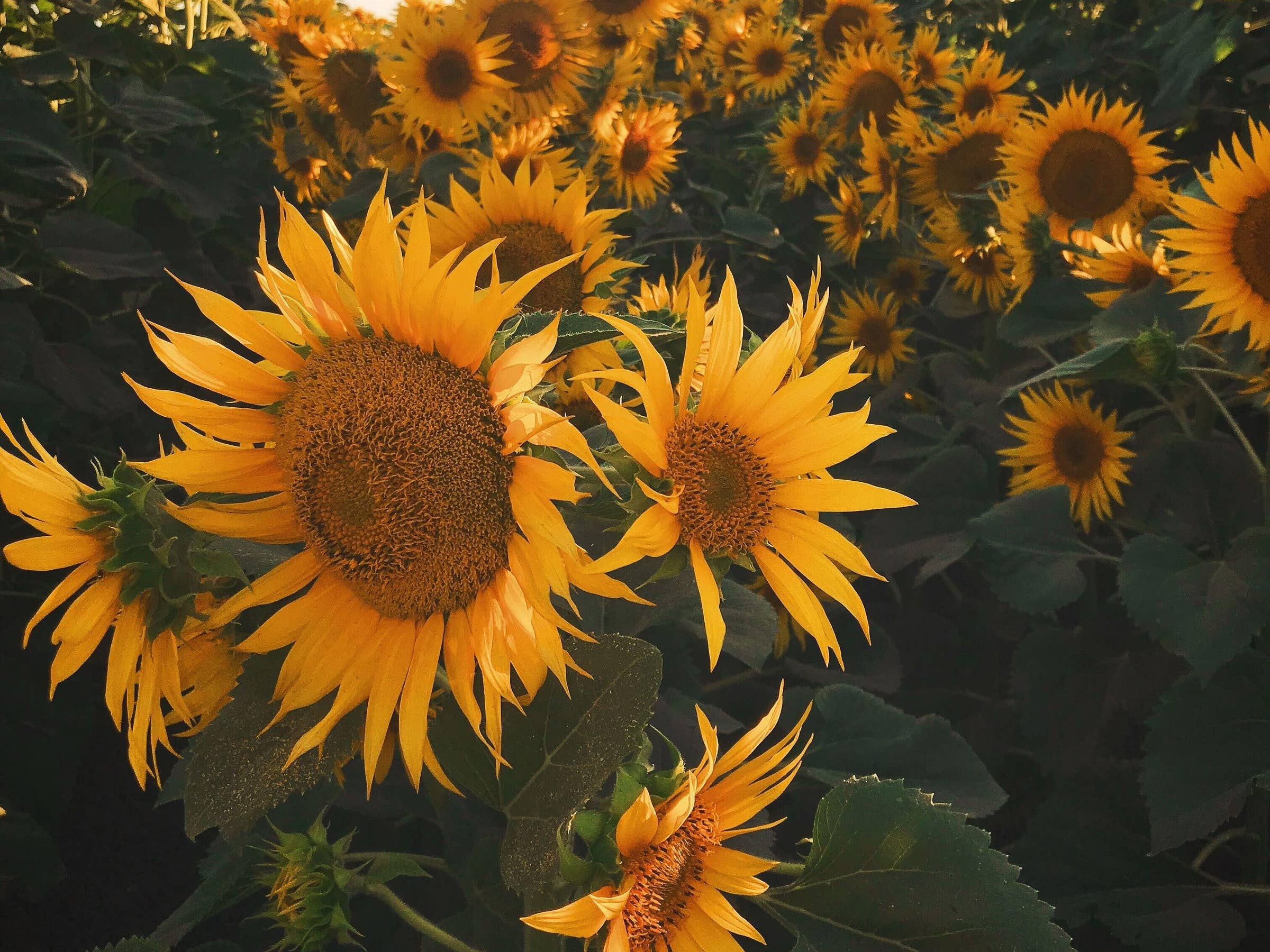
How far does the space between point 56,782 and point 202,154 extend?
1356 millimetres

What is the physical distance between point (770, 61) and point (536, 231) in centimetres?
201

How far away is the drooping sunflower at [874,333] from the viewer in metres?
2.32

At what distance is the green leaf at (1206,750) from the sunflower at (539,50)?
4.85 feet

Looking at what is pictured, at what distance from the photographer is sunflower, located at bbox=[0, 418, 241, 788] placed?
24.2 inches

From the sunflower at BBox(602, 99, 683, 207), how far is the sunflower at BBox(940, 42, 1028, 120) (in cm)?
69

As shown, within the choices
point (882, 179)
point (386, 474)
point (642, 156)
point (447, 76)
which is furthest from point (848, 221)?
point (386, 474)

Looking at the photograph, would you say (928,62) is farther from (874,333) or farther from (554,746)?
(554,746)

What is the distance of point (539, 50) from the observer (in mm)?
1775

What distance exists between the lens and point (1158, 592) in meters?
1.31

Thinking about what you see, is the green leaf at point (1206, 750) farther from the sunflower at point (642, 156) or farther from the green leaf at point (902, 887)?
the sunflower at point (642, 156)

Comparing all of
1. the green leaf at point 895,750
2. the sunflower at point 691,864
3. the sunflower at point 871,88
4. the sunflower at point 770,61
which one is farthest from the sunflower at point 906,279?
the sunflower at point 691,864

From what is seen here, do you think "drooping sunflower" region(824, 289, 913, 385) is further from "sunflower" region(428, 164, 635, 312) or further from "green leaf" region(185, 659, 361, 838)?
"green leaf" region(185, 659, 361, 838)

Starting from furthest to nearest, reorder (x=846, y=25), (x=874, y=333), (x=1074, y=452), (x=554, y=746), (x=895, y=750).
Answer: (x=846, y=25), (x=874, y=333), (x=1074, y=452), (x=895, y=750), (x=554, y=746)

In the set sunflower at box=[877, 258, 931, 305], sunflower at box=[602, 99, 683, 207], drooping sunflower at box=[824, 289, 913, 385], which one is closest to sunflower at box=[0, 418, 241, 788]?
sunflower at box=[602, 99, 683, 207]
